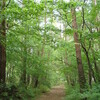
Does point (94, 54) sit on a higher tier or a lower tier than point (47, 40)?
lower

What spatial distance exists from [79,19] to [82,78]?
5.19 meters

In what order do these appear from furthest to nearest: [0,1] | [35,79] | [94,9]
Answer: [35,79] < [94,9] < [0,1]

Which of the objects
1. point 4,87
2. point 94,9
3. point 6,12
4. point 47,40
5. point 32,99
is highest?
point 94,9

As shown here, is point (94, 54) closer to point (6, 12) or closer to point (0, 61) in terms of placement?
point (0, 61)

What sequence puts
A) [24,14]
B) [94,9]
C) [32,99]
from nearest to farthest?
1. [24,14]
2. [94,9]
3. [32,99]

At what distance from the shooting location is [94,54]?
1111cm

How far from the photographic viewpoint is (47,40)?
8758 mm

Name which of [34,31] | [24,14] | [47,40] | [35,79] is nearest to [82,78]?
[47,40]

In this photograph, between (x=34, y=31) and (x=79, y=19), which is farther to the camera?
(x=79, y=19)

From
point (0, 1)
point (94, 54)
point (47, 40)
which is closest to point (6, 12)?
point (0, 1)

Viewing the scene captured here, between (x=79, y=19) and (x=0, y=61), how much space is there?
22.7 feet

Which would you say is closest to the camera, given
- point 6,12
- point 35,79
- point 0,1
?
point 6,12

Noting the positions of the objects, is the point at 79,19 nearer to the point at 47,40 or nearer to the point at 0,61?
the point at 47,40

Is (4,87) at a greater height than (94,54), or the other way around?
(94,54)
